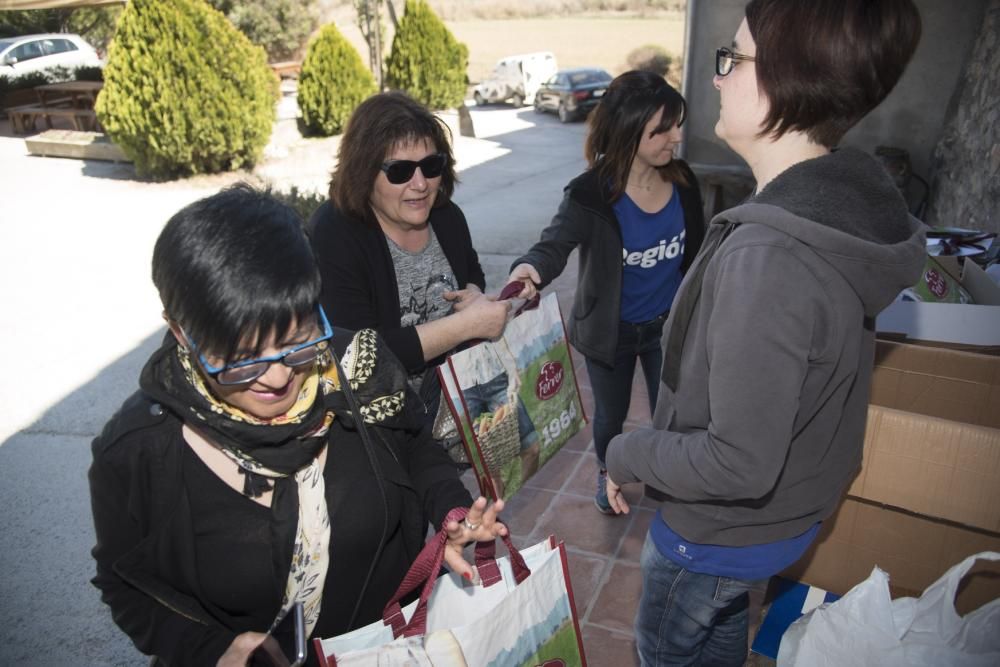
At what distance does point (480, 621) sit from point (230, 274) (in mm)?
848

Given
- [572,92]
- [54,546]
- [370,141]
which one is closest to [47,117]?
[572,92]

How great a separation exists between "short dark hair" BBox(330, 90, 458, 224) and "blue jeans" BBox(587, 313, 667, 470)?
1191 mm

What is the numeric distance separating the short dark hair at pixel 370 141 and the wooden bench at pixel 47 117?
49.2 ft

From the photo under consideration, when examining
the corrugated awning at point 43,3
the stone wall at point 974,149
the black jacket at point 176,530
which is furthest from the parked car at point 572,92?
the black jacket at point 176,530

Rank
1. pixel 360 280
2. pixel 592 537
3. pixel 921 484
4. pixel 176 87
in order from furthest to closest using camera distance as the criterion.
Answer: pixel 176 87 < pixel 592 537 < pixel 360 280 < pixel 921 484

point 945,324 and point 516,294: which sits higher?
point 516,294

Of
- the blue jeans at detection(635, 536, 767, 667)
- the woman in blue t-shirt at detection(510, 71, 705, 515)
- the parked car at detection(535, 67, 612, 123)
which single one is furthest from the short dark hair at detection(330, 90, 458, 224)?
the parked car at detection(535, 67, 612, 123)

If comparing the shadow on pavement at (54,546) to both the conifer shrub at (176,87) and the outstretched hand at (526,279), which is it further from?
the conifer shrub at (176,87)

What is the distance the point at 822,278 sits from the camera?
1.31m

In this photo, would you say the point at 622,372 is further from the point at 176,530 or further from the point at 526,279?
the point at 176,530

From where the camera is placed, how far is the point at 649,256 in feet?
9.72

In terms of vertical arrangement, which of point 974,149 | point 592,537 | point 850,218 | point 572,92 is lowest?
point 592,537

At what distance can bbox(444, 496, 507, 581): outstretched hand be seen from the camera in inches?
63.9

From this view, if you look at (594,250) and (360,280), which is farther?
(594,250)
